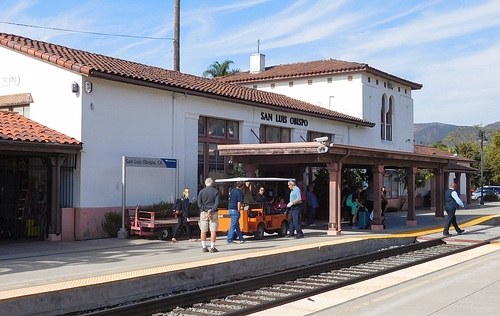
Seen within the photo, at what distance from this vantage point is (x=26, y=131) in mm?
16078

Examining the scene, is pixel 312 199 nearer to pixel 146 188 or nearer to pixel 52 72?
pixel 146 188

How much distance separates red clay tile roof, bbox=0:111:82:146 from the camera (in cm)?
1509

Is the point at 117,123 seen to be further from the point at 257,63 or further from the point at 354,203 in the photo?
the point at 257,63

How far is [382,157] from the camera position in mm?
20812

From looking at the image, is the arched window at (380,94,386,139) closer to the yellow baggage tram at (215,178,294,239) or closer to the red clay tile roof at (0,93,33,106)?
the yellow baggage tram at (215,178,294,239)

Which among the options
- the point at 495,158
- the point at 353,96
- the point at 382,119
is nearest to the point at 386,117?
the point at 382,119

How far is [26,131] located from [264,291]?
9.01 meters

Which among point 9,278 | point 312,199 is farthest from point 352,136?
point 9,278

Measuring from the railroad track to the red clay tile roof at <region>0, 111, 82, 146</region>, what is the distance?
756 cm

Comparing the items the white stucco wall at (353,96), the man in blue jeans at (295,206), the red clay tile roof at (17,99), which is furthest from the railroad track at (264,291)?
the white stucco wall at (353,96)

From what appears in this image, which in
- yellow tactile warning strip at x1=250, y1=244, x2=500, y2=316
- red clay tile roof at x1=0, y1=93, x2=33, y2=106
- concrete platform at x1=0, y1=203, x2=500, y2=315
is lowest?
yellow tactile warning strip at x1=250, y1=244, x2=500, y2=316

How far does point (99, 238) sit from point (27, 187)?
2863 millimetres

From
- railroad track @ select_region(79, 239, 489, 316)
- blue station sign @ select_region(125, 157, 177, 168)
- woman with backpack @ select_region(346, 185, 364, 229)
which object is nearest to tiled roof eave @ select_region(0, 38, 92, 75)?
blue station sign @ select_region(125, 157, 177, 168)

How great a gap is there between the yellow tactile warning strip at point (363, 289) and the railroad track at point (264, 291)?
35 cm
